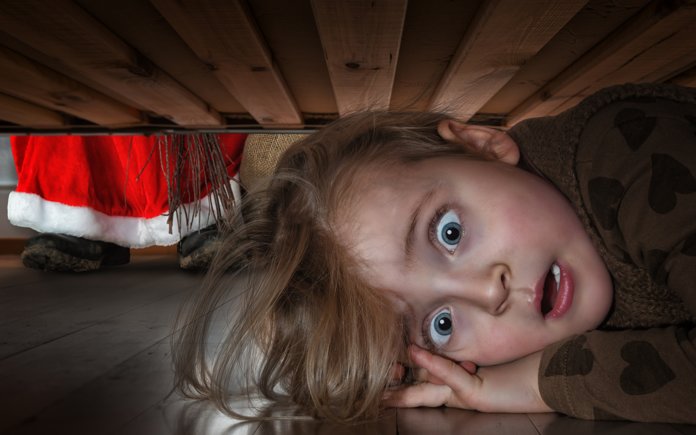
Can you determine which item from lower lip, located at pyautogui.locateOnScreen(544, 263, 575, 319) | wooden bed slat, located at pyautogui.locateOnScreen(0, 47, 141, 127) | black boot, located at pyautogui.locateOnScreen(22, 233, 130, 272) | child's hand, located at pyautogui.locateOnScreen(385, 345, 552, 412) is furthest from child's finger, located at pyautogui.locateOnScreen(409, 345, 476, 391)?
black boot, located at pyautogui.locateOnScreen(22, 233, 130, 272)

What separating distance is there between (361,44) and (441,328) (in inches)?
21.8

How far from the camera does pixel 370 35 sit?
99 cm

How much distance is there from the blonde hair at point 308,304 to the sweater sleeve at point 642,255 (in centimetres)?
20

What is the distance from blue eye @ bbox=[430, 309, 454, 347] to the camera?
0.69 metres

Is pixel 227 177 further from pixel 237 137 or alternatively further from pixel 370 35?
pixel 370 35

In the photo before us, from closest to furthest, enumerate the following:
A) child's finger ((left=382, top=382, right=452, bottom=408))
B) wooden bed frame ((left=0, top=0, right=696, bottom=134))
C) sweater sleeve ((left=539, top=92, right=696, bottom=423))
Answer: sweater sleeve ((left=539, top=92, right=696, bottom=423))
child's finger ((left=382, top=382, right=452, bottom=408))
wooden bed frame ((left=0, top=0, right=696, bottom=134))

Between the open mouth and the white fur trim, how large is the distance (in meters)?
1.31

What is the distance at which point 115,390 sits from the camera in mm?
657

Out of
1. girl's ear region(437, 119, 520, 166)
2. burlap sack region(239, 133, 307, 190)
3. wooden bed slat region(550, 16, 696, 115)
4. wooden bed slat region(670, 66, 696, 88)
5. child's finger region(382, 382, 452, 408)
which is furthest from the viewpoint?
burlap sack region(239, 133, 307, 190)

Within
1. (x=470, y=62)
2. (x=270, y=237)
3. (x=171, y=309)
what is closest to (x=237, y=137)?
(x=171, y=309)

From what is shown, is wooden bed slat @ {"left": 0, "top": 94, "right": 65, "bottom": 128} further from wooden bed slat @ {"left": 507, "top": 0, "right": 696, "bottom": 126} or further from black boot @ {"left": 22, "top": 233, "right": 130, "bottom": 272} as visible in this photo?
wooden bed slat @ {"left": 507, "top": 0, "right": 696, "bottom": 126}

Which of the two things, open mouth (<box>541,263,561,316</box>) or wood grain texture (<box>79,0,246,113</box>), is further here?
wood grain texture (<box>79,0,246,113</box>)

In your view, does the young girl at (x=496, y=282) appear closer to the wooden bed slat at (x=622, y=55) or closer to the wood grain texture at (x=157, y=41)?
the wooden bed slat at (x=622, y=55)

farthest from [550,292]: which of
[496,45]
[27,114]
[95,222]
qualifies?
[95,222]
